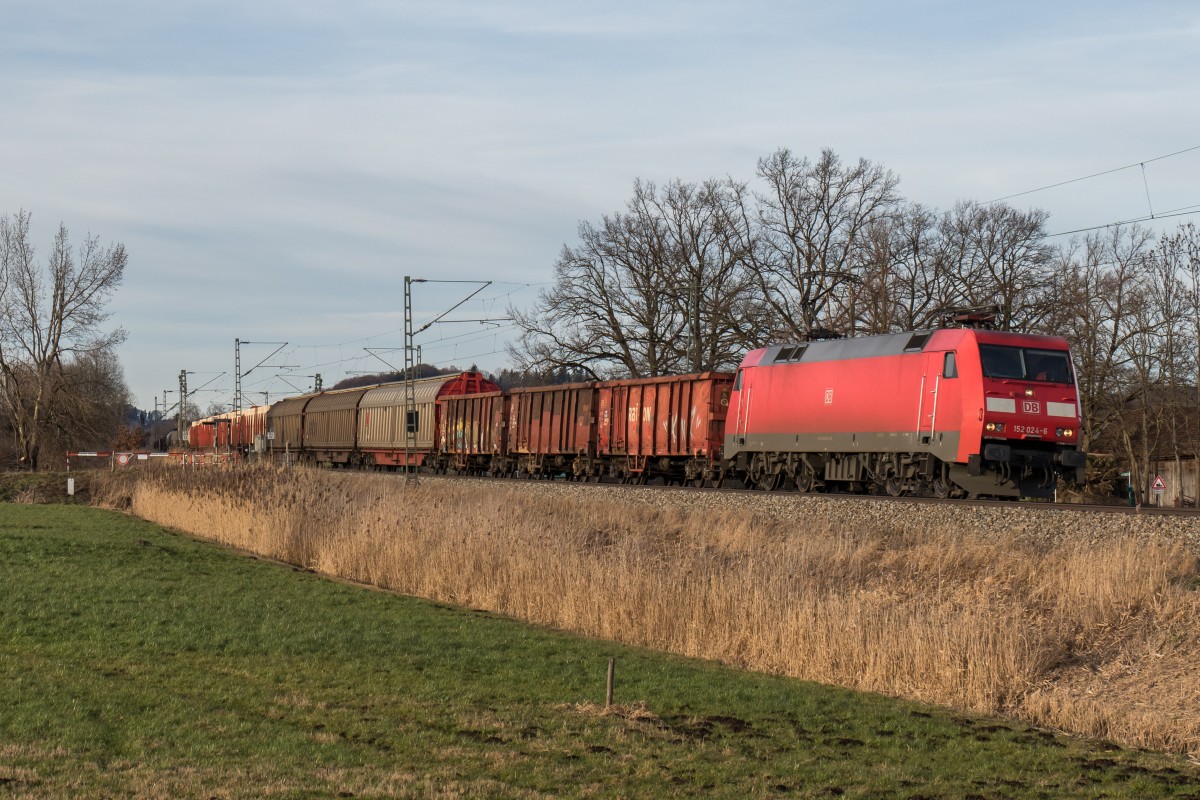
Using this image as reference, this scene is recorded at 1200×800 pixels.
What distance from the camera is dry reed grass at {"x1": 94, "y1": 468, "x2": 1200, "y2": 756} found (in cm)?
1300

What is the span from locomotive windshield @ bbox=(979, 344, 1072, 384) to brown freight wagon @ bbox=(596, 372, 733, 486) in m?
10.7

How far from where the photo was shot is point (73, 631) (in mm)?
14922

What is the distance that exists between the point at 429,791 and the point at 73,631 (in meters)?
8.41

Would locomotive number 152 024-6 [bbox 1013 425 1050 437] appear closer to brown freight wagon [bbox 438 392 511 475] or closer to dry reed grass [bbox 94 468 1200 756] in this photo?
dry reed grass [bbox 94 468 1200 756]

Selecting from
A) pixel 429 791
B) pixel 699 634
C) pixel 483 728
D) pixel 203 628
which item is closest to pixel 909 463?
pixel 699 634

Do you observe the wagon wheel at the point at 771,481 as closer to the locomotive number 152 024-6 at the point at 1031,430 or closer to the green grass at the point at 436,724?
the locomotive number 152 024-6 at the point at 1031,430

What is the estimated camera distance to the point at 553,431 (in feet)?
143

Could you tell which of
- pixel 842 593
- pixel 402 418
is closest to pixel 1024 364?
pixel 842 593

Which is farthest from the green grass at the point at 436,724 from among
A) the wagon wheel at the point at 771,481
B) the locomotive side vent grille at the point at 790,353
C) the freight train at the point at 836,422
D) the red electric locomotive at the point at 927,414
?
the wagon wheel at the point at 771,481

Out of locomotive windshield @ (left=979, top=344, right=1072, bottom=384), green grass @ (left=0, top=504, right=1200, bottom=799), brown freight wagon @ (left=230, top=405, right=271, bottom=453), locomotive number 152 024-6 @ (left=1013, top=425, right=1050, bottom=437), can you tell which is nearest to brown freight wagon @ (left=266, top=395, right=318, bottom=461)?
brown freight wagon @ (left=230, top=405, right=271, bottom=453)

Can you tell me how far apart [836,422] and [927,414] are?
3.14 metres

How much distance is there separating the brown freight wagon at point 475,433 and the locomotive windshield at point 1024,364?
25.5m

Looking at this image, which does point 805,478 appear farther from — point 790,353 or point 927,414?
point 927,414

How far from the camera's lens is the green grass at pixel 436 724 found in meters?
8.75
